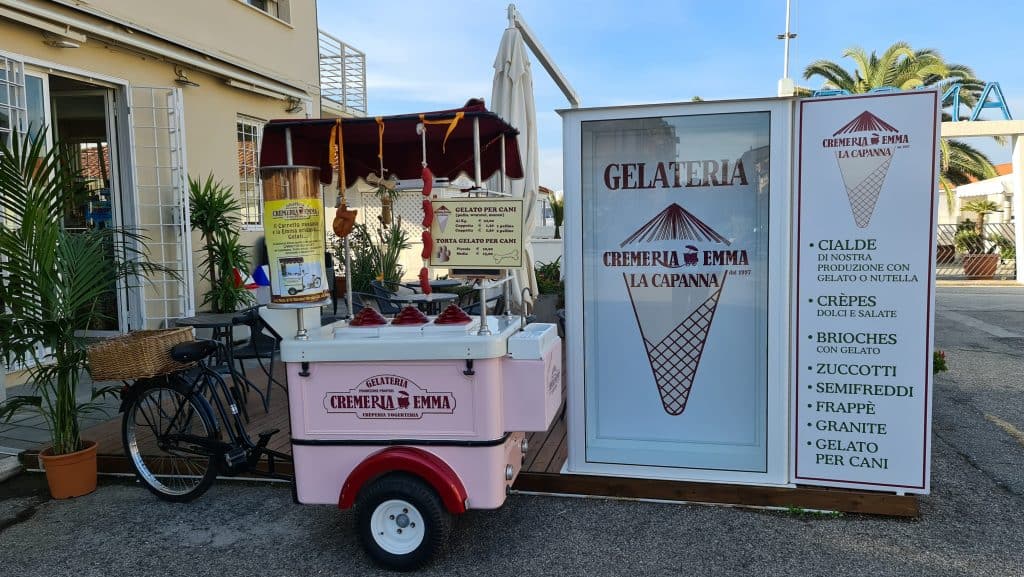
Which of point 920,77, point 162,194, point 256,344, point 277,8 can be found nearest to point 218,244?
point 162,194

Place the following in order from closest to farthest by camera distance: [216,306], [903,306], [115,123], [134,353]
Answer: [903,306], [134,353], [115,123], [216,306]

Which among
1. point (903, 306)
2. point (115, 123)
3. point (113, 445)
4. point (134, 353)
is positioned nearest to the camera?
point (903, 306)

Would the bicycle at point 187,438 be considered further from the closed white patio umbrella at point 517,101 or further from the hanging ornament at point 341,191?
the closed white patio umbrella at point 517,101

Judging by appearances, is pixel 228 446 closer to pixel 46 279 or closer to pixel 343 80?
pixel 46 279

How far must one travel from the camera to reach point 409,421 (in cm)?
326

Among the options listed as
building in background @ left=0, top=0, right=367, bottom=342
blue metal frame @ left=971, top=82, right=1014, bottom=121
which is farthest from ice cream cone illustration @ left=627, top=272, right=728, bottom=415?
blue metal frame @ left=971, top=82, right=1014, bottom=121

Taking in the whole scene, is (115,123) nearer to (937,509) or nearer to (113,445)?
(113,445)

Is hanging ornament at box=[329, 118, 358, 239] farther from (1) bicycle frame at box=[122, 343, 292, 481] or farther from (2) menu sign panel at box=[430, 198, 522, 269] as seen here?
(1) bicycle frame at box=[122, 343, 292, 481]

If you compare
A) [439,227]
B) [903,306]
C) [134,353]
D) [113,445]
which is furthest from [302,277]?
[903,306]

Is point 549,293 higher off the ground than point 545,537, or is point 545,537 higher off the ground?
→ point 549,293

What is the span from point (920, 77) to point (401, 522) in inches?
894

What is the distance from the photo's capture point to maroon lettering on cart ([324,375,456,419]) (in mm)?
3223

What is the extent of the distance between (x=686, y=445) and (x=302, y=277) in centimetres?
219

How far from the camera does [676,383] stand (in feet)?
13.1
